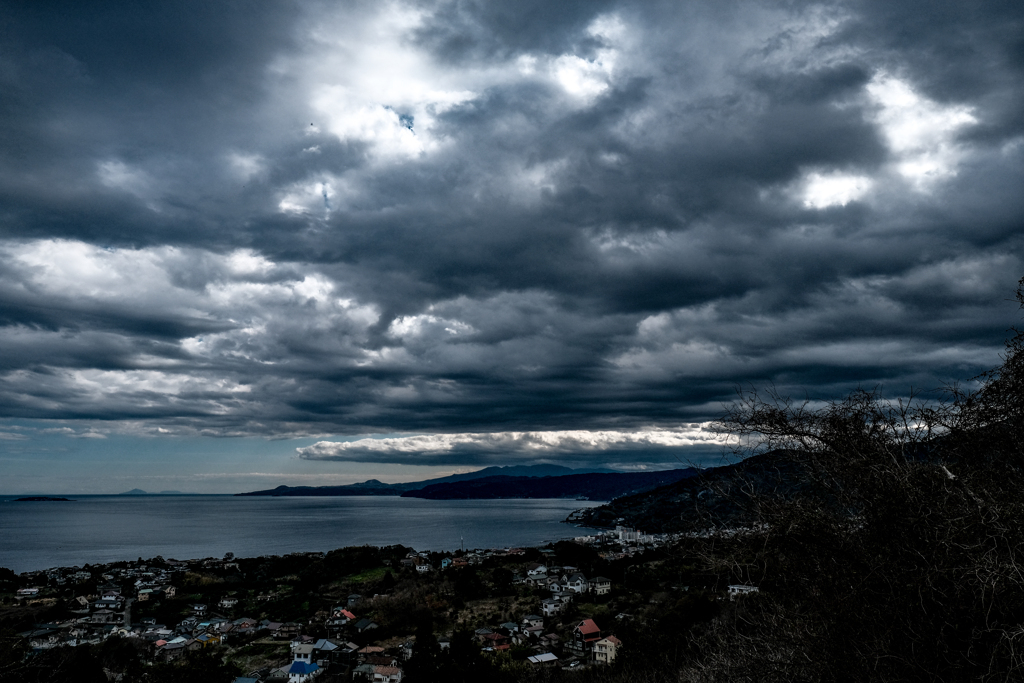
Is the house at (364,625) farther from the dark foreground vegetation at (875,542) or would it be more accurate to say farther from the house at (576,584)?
the dark foreground vegetation at (875,542)

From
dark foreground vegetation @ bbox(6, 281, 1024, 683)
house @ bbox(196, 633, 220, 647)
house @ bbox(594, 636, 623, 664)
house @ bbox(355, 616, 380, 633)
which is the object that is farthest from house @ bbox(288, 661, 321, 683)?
dark foreground vegetation @ bbox(6, 281, 1024, 683)

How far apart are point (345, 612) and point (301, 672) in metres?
15.3

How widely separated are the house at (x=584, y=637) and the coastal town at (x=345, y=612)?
10 cm

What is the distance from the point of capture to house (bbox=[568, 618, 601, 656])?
99.8 ft

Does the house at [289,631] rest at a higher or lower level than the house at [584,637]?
lower

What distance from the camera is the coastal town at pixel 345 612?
28.5 m

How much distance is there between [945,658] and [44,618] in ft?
189

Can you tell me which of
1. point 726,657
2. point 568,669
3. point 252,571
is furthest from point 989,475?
point 252,571

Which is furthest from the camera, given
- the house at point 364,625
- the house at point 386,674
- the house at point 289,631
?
the house at point 364,625

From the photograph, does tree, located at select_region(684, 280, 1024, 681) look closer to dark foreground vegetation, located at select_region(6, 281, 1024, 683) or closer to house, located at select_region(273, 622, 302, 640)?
dark foreground vegetation, located at select_region(6, 281, 1024, 683)

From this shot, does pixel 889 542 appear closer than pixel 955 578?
No

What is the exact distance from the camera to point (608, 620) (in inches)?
1389

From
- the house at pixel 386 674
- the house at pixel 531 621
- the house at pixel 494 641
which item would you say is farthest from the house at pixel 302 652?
the house at pixel 531 621

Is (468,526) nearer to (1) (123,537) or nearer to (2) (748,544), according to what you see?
(1) (123,537)
